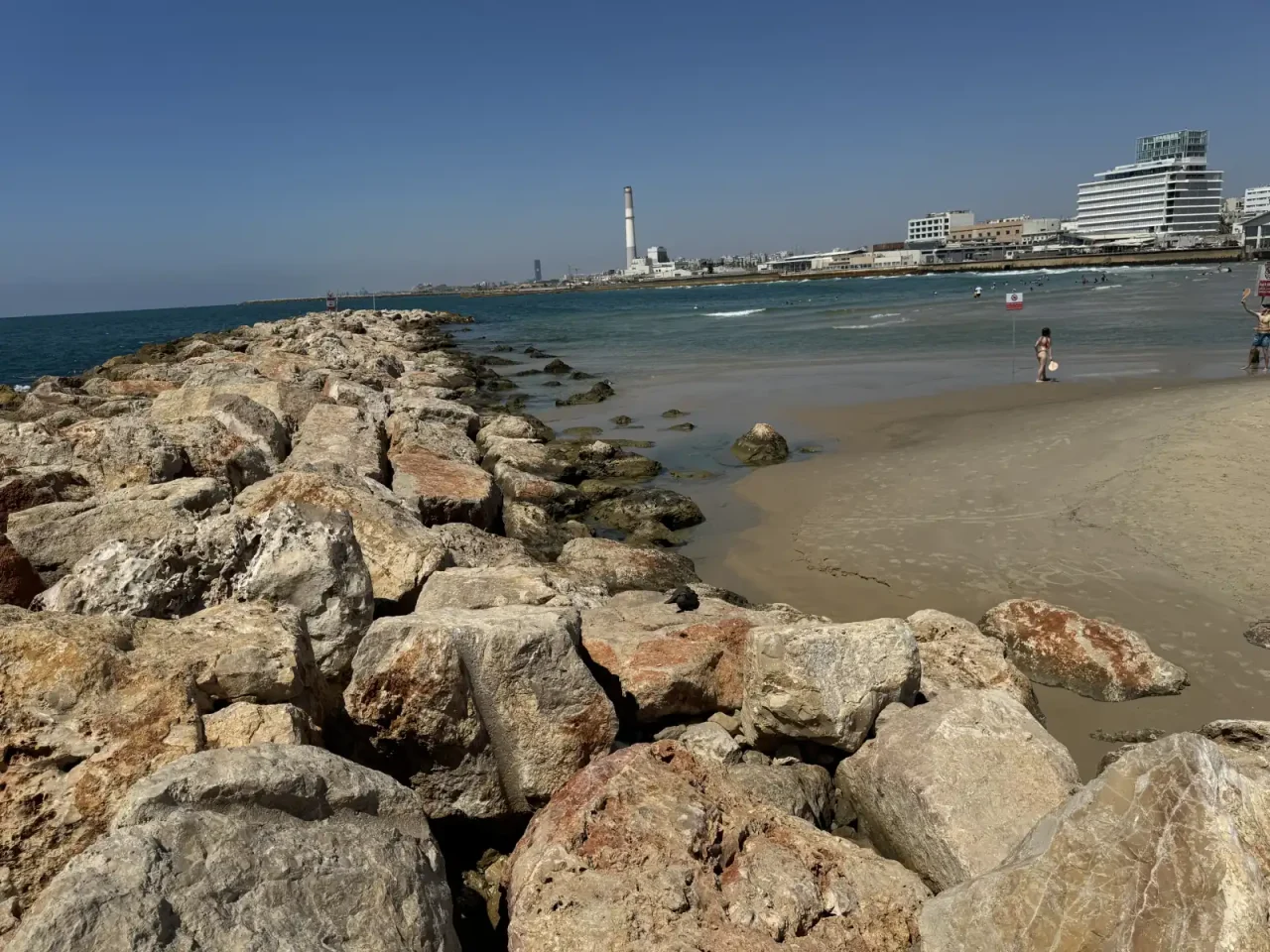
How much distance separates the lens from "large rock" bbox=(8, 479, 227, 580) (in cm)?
526

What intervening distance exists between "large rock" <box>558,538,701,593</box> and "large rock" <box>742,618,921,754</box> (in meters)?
3.20

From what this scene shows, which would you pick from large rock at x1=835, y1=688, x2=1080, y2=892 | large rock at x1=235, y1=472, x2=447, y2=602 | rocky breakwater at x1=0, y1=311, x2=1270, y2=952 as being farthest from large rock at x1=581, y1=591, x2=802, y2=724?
large rock at x1=235, y1=472, x2=447, y2=602

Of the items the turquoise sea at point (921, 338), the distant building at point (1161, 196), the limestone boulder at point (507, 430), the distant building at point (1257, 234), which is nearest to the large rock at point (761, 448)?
the limestone boulder at point (507, 430)

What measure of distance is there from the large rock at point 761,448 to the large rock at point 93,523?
9.25m

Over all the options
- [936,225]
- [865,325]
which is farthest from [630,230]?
[865,325]

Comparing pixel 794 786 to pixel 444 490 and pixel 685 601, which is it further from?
pixel 444 490

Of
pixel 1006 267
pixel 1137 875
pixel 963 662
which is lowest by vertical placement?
pixel 963 662

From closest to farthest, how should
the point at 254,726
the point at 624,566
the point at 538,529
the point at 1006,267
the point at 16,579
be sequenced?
the point at 254,726
the point at 16,579
the point at 624,566
the point at 538,529
the point at 1006,267

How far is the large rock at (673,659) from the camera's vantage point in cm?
486

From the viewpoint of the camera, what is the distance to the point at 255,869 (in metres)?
2.45

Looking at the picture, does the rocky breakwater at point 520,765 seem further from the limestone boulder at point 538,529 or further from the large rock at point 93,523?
the limestone boulder at point 538,529

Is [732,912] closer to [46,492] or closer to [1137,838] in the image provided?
[1137,838]

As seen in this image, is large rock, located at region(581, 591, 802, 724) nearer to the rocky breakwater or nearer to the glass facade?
the rocky breakwater

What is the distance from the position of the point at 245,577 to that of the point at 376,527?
4.43ft
